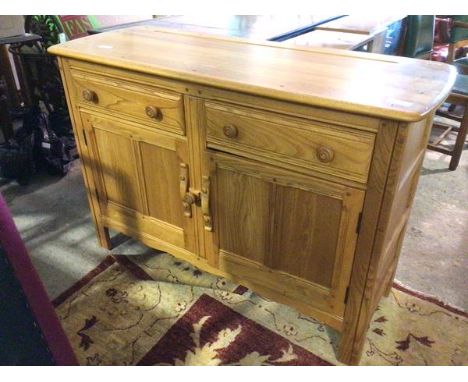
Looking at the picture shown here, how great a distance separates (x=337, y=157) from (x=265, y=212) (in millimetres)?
292

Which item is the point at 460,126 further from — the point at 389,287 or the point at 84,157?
the point at 84,157

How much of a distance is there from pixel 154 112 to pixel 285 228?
0.49 m

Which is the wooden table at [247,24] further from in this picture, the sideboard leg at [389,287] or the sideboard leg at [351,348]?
the sideboard leg at [351,348]

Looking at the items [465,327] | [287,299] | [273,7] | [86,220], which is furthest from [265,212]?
[273,7]

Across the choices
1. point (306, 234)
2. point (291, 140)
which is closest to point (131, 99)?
point (291, 140)

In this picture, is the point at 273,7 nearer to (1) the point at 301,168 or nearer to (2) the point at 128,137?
(2) the point at 128,137

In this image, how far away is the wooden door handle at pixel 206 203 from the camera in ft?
3.99

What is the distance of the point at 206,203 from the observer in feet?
4.08

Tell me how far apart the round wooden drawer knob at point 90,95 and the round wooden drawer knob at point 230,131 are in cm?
48

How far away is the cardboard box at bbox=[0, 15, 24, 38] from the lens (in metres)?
2.48

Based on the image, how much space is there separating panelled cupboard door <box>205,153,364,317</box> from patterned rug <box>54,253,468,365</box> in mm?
183

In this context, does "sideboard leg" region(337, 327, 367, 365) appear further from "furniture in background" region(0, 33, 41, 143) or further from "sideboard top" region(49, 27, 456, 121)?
"furniture in background" region(0, 33, 41, 143)

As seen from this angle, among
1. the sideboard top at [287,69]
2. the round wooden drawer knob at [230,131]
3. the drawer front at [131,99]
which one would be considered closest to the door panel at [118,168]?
the drawer front at [131,99]

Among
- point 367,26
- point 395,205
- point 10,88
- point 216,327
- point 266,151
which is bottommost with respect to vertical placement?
point 216,327
